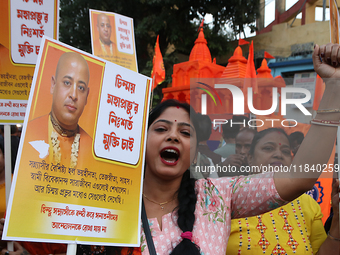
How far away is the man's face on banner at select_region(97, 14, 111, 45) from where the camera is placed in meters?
4.14

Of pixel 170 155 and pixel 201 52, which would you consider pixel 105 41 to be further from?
pixel 201 52

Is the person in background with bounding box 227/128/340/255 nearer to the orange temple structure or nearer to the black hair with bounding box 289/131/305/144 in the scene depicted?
the black hair with bounding box 289/131/305/144

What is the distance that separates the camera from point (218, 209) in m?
1.54

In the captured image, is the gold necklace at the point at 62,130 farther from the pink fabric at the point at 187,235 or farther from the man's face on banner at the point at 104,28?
the man's face on banner at the point at 104,28

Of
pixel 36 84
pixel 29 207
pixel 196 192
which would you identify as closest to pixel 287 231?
pixel 196 192

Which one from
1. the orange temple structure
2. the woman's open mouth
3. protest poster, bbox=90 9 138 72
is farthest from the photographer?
the orange temple structure

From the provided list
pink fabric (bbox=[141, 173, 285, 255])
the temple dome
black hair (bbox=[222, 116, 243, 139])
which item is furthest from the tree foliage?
pink fabric (bbox=[141, 173, 285, 255])

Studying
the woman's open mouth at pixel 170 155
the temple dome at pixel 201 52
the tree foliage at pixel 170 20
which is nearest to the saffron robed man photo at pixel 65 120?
the woman's open mouth at pixel 170 155

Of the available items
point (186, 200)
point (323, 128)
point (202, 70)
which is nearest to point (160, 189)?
point (186, 200)

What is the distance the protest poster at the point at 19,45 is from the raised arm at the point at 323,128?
1.51 m

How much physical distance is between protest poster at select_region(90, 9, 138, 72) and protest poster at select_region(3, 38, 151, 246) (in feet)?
9.15

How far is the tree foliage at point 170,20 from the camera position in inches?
408

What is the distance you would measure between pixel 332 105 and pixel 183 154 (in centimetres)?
65

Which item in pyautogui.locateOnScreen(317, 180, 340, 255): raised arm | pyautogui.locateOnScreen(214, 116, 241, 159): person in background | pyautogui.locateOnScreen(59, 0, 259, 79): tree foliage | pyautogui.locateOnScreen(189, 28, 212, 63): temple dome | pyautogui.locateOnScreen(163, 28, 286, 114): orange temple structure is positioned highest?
pyautogui.locateOnScreen(59, 0, 259, 79): tree foliage
